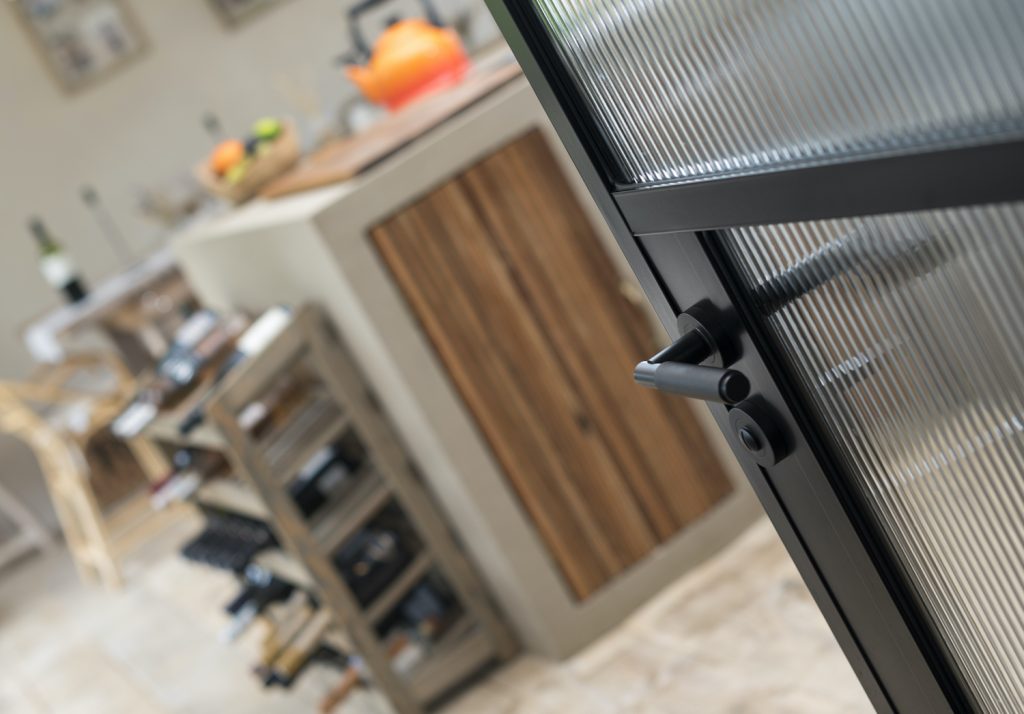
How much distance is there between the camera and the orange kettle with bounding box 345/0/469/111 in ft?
10.5

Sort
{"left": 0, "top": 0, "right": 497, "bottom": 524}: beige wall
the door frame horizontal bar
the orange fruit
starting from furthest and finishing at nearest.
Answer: {"left": 0, "top": 0, "right": 497, "bottom": 524}: beige wall, the orange fruit, the door frame horizontal bar

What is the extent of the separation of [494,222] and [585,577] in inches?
32.4

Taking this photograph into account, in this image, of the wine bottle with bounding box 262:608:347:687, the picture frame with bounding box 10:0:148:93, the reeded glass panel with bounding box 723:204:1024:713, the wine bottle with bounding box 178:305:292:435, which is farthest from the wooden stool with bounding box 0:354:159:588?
the reeded glass panel with bounding box 723:204:1024:713

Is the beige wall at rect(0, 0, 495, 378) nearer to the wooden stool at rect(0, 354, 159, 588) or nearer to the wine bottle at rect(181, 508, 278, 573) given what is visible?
the wooden stool at rect(0, 354, 159, 588)

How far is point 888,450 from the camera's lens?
0.92 m

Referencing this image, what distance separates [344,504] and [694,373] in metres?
2.10

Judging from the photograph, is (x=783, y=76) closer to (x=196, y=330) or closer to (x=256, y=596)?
(x=196, y=330)

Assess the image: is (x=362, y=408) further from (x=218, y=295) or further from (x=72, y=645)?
(x=72, y=645)

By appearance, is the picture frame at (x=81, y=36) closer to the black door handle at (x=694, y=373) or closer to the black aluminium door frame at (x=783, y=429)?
the black aluminium door frame at (x=783, y=429)

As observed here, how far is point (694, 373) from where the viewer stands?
0.90m

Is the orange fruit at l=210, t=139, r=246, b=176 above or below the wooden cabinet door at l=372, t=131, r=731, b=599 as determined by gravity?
above

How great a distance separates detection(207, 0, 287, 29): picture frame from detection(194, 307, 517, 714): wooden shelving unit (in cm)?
473

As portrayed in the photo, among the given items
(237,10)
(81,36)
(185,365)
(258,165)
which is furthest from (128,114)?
(185,365)

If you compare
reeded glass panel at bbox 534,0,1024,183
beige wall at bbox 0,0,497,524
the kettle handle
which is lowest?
reeded glass panel at bbox 534,0,1024,183
